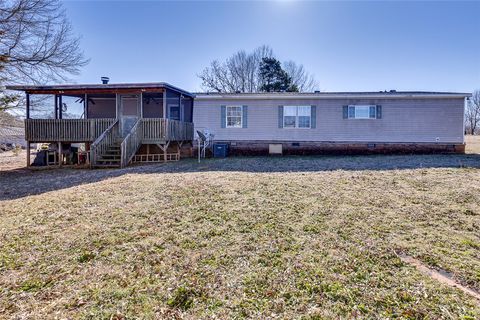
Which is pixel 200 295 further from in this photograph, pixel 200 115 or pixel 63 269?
pixel 200 115

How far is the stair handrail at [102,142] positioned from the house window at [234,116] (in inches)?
214

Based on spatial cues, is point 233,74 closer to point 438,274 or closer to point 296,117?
point 296,117

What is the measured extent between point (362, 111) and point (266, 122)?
4.80 m

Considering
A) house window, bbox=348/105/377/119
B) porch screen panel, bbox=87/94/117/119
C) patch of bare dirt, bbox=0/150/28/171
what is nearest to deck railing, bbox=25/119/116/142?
patch of bare dirt, bbox=0/150/28/171

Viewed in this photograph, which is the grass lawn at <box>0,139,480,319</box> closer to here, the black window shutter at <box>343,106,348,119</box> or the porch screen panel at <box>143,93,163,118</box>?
the black window shutter at <box>343,106,348,119</box>

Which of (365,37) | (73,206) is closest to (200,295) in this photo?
(73,206)

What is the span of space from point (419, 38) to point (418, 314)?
1721 centimetres

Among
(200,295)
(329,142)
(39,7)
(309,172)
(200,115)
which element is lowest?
(200,295)

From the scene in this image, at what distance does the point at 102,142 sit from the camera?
1123 cm

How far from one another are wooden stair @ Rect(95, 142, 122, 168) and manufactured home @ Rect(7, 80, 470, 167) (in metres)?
0.49

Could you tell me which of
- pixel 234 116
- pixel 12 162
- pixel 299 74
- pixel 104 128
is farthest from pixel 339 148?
pixel 299 74

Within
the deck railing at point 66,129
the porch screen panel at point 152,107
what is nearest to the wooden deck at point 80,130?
the deck railing at point 66,129

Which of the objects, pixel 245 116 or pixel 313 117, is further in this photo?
pixel 245 116

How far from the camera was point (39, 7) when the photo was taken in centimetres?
1156
